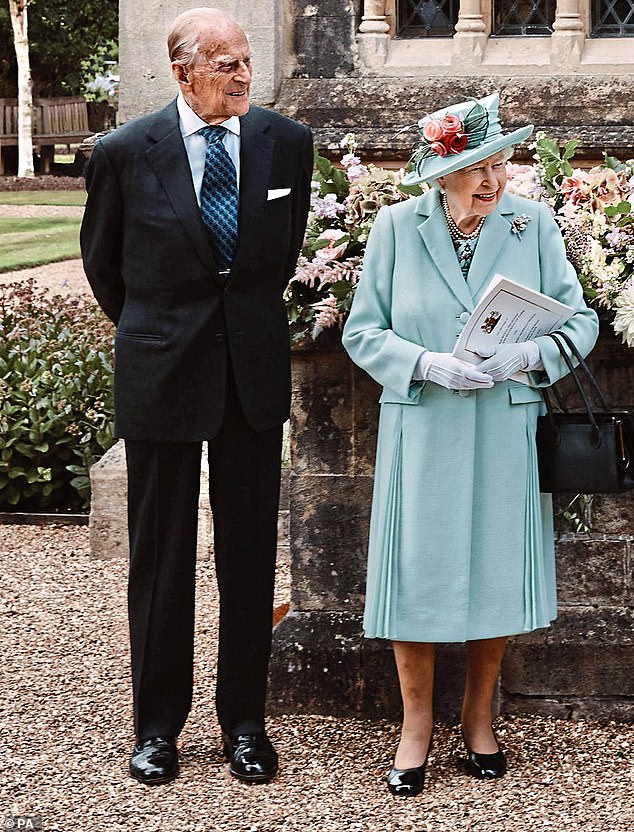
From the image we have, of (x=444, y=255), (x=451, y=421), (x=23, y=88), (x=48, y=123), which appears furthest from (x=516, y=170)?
(x=48, y=123)

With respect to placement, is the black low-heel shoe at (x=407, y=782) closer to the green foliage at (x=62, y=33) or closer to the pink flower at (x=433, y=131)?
the pink flower at (x=433, y=131)

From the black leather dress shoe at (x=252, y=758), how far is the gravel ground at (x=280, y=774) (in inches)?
1.7

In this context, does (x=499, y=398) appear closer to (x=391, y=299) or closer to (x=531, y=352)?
(x=531, y=352)

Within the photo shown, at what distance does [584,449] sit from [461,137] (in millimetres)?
906

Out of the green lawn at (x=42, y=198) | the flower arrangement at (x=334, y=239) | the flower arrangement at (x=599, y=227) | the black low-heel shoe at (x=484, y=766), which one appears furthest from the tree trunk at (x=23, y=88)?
the black low-heel shoe at (x=484, y=766)

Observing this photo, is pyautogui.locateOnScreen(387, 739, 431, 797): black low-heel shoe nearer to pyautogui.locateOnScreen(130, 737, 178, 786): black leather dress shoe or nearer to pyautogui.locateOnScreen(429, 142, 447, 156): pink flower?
pyautogui.locateOnScreen(130, 737, 178, 786): black leather dress shoe

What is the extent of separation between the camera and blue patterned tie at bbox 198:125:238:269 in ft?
12.4

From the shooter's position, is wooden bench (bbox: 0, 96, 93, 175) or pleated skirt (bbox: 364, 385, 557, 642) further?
wooden bench (bbox: 0, 96, 93, 175)

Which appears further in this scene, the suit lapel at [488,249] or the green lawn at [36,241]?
the green lawn at [36,241]

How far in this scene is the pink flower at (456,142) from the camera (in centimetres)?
360

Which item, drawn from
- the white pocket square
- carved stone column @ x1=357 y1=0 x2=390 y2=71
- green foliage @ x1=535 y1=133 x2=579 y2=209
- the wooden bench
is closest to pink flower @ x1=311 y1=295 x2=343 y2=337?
the white pocket square

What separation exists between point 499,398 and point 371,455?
0.79m

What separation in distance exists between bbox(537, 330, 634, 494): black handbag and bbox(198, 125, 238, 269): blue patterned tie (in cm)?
92

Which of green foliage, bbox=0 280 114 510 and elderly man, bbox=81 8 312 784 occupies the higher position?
elderly man, bbox=81 8 312 784
